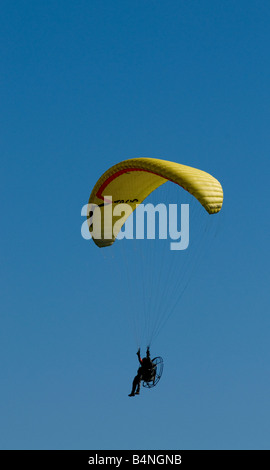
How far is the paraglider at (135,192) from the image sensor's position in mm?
31266

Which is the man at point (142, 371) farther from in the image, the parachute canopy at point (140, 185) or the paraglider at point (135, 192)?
the parachute canopy at point (140, 185)

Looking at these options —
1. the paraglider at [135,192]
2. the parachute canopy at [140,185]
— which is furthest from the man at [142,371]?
the parachute canopy at [140,185]

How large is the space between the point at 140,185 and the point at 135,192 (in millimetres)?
351

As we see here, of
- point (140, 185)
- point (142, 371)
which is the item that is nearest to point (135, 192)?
point (140, 185)

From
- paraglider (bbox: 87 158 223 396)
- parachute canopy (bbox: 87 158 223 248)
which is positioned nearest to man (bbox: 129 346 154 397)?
paraglider (bbox: 87 158 223 396)

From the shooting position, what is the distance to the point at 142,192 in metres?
37.1

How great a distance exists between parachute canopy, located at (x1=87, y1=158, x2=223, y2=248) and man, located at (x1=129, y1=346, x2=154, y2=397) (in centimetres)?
572

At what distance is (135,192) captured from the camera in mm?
36875

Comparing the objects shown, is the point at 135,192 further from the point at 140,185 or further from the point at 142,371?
the point at 142,371

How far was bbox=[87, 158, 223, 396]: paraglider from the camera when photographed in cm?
3127
